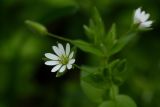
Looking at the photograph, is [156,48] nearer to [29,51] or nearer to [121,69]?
[29,51]

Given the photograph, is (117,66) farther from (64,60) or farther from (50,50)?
(50,50)

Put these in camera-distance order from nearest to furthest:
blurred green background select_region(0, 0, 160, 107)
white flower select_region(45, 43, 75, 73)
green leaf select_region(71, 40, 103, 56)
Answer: white flower select_region(45, 43, 75, 73) < green leaf select_region(71, 40, 103, 56) < blurred green background select_region(0, 0, 160, 107)

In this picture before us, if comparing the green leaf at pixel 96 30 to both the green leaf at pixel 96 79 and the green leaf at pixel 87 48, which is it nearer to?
the green leaf at pixel 87 48

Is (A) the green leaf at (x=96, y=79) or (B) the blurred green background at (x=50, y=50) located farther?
(B) the blurred green background at (x=50, y=50)

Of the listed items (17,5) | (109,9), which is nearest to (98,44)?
(109,9)

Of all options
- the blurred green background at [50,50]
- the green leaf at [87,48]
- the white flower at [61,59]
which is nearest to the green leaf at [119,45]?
the green leaf at [87,48]

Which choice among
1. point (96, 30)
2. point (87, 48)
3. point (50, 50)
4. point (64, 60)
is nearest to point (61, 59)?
point (64, 60)

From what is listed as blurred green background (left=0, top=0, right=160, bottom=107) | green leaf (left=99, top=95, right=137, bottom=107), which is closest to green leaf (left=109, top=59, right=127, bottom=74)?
green leaf (left=99, top=95, right=137, bottom=107)

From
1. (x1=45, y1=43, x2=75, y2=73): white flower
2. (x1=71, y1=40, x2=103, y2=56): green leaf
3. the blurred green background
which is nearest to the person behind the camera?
(x1=45, y1=43, x2=75, y2=73): white flower

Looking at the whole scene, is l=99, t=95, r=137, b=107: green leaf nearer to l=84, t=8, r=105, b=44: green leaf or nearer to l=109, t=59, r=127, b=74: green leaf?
l=109, t=59, r=127, b=74: green leaf

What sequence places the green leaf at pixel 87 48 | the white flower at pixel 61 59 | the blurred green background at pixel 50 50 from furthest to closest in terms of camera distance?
the blurred green background at pixel 50 50 < the green leaf at pixel 87 48 < the white flower at pixel 61 59
